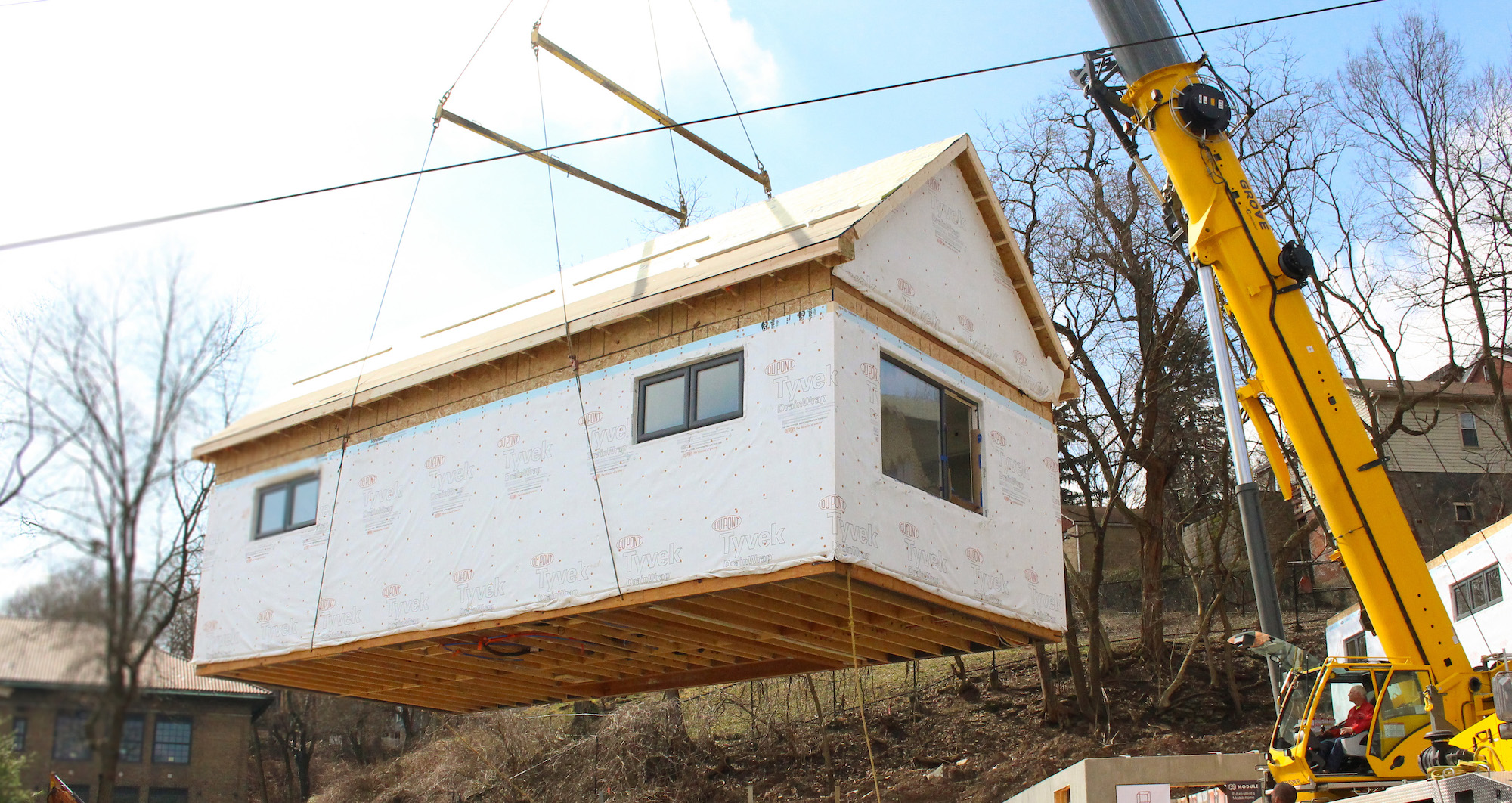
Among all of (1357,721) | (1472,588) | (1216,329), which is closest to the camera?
(1357,721)

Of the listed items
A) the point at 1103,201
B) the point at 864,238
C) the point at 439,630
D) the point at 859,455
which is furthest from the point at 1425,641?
the point at 1103,201

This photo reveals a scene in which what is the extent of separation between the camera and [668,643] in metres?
14.8

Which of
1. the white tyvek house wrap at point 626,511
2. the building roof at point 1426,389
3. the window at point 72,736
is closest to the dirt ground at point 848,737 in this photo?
the building roof at point 1426,389

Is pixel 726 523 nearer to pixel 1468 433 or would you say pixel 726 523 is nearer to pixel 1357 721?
pixel 1357 721

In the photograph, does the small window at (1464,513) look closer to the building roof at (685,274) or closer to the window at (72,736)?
the building roof at (685,274)

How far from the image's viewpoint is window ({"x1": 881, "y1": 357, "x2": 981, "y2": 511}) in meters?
→ 12.0

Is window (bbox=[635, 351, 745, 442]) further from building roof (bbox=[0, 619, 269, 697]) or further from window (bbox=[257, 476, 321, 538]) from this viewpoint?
building roof (bbox=[0, 619, 269, 697])

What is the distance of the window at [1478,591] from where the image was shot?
19.2m

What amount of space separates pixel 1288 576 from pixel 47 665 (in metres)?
33.7

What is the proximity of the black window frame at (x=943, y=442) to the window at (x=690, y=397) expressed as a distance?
60.3 inches

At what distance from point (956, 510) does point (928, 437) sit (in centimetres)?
83

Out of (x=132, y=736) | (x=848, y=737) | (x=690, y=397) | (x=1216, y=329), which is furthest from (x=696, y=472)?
(x=848, y=737)

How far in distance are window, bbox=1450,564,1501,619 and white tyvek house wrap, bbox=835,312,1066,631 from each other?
9.72 meters

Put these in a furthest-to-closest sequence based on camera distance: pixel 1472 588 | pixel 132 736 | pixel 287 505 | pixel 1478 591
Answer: pixel 1472 588, pixel 1478 591, pixel 287 505, pixel 132 736
